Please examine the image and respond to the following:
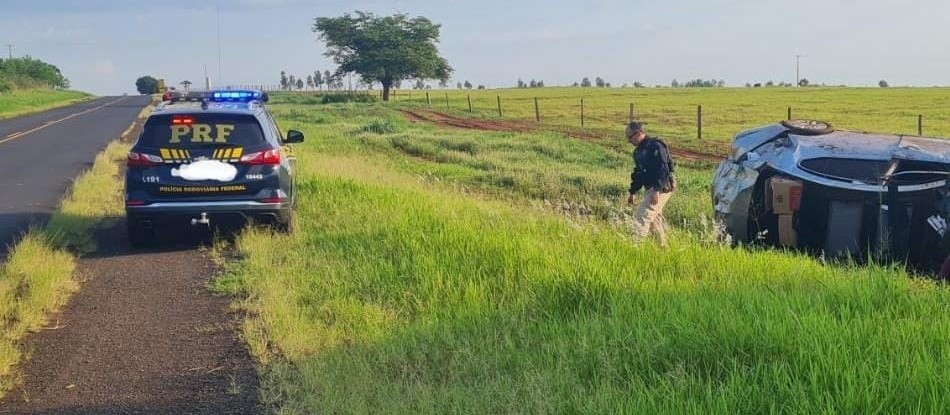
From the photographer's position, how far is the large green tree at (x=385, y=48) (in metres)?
78.9

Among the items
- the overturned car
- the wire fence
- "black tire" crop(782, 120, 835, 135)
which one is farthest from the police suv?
the wire fence

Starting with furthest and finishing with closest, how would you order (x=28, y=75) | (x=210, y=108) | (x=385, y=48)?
(x=28, y=75)
(x=385, y=48)
(x=210, y=108)

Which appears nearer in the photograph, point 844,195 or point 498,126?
point 844,195

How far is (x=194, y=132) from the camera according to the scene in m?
8.88

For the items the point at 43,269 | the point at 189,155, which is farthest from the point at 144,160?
the point at 43,269

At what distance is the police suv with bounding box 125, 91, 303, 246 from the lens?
8781 mm

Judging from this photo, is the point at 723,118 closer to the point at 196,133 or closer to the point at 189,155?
the point at 196,133

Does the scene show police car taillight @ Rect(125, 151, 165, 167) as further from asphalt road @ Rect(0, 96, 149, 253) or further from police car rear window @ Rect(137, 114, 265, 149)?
asphalt road @ Rect(0, 96, 149, 253)

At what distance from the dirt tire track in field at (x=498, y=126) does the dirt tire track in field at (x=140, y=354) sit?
63.1 feet

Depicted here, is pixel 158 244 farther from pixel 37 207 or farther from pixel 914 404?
pixel 914 404

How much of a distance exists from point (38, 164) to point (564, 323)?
53.6 feet

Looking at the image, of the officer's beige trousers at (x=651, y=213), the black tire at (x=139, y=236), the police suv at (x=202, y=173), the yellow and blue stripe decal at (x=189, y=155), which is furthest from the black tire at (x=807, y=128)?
the black tire at (x=139, y=236)

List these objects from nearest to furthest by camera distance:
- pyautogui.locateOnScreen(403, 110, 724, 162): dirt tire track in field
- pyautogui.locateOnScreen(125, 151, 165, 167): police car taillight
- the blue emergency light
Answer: pyautogui.locateOnScreen(125, 151, 165, 167): police car taillight
the blue emergency light
pyautogui.locateOnScreen(403, 110, 724, 162): dirt tire track in field

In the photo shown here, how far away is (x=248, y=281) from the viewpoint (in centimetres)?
716
